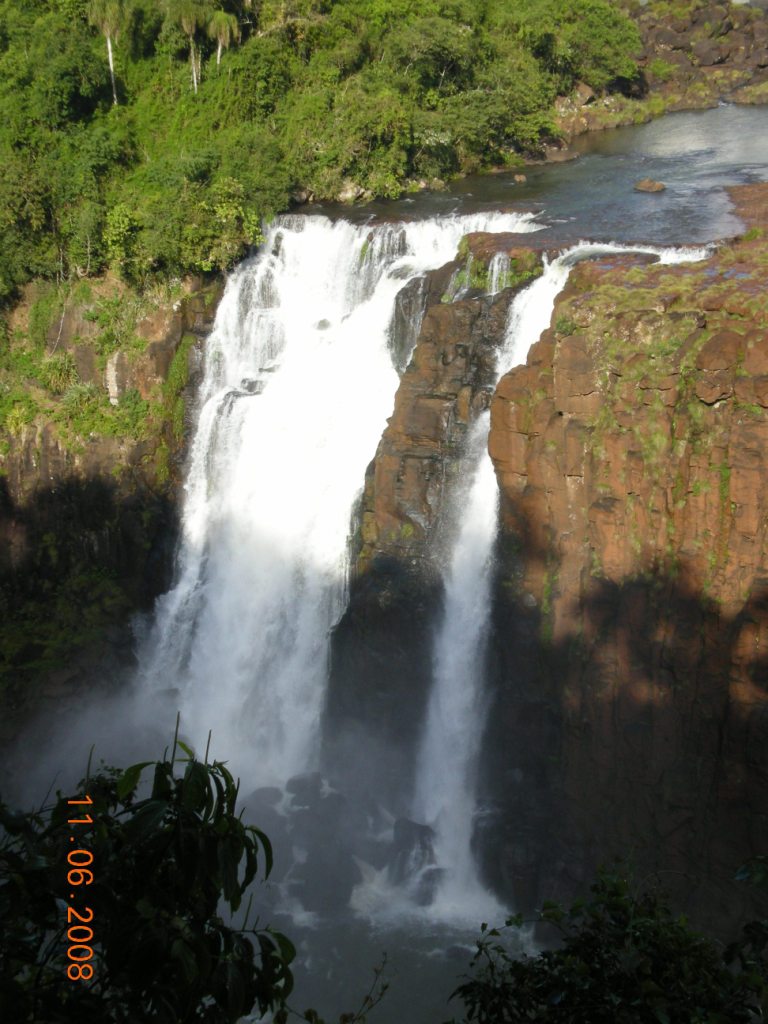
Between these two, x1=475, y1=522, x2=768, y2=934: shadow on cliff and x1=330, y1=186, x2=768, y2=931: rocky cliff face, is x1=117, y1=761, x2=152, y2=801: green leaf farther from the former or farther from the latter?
x1=475, y1=522, x2=768, y2=934: shadow on cliff

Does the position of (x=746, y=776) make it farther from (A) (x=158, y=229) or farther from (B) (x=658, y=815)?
(A) (x=158, y=229)

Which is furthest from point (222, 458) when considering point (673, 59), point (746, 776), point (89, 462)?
point (673, 59)

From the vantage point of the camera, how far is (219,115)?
33.0 metres

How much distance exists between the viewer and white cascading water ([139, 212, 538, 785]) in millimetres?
20781

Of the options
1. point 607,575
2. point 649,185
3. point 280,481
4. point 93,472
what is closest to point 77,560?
point 93,472

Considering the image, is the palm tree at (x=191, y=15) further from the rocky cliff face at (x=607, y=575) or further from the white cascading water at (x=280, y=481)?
the rocky cliff face at (x=607, y=575)

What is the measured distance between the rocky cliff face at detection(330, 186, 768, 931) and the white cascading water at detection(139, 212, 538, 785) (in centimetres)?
193

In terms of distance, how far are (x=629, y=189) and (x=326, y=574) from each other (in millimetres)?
16125

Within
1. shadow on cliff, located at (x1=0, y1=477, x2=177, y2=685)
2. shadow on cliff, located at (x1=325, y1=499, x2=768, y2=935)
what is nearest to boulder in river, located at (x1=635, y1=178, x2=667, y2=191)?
shadow on cliff, located at (x1=325, y1=499, x2=768, y2=935)

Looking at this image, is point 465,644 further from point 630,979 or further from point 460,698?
point 630,979

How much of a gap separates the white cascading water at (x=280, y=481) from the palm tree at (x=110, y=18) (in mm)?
13923

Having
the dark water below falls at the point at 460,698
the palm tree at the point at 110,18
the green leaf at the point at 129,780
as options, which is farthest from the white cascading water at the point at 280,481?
the green leaf at the point at 129,780

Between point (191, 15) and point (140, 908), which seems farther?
point (191, 15)

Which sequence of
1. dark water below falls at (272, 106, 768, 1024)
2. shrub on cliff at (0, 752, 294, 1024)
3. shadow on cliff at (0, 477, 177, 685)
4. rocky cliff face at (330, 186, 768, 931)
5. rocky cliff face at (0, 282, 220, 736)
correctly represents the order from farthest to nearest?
rocky cliff face at (0, 282, 220, 736) < shadow on cliff at (0, 477, 177, 685) < dark water below falls at (272, 106, 768, 1024) < rocky cliff face at (330, 186, 768, 931) < shrub on cliff at (0, 752, 294, 1024)
